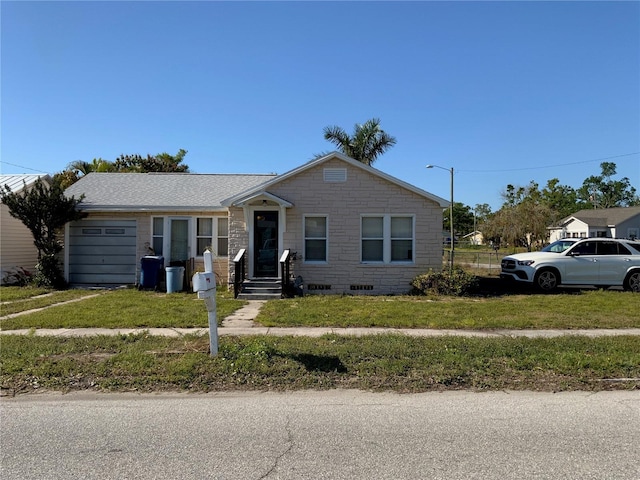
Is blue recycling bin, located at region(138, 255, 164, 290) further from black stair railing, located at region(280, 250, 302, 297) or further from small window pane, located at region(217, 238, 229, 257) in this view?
black stair railing, located at region(280, 250, 302, 297)

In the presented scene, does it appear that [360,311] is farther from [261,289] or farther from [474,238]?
[474,238]

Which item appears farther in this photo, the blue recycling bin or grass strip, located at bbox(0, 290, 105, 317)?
the blue recycling bin

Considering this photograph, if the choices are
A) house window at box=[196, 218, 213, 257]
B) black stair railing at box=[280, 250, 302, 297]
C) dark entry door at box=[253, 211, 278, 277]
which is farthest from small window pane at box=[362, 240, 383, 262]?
house window at box=[196, 218, 213, 257]

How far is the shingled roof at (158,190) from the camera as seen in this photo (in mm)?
14758

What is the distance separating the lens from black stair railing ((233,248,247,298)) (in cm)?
1243

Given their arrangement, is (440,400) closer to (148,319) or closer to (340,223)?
(148,319)

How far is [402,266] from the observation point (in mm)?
13758

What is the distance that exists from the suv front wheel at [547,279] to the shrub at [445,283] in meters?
2.25

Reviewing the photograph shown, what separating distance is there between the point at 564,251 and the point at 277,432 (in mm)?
13328

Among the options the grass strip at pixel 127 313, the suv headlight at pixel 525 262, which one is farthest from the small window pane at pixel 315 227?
the suv headlight at pixel 525 262

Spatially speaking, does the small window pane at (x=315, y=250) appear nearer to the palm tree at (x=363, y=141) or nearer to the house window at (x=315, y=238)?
the house window at (x=315, y=238)

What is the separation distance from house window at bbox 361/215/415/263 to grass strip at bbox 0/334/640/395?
6.98 metres

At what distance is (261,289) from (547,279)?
9.22 meters

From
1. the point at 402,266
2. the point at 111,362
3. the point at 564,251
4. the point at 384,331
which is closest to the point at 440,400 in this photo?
the point at 384,331
